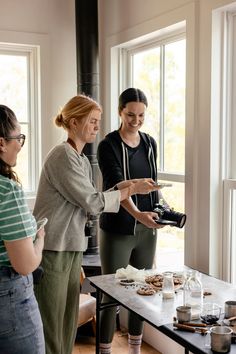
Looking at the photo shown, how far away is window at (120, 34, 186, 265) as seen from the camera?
9.79ft

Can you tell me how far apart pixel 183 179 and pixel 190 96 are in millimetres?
540

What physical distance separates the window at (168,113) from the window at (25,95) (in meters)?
0.82

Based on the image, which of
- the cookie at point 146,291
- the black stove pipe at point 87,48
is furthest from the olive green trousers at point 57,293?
the black stove pipe at point 87,48

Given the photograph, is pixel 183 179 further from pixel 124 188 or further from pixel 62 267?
pixel 62 267

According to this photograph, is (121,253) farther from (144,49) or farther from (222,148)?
(144,49)

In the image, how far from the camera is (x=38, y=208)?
2072 millimetres

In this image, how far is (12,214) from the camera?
4.50 feet

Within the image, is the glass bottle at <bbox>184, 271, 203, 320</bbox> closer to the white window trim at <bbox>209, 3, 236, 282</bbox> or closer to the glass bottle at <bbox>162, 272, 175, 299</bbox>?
the glass bottle at <bbox>162, 272, 175, 299</bbox>

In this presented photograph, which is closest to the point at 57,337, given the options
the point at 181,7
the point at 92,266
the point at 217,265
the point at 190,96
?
the point at 217,265

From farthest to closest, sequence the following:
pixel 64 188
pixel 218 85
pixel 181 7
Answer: pixel 181 7, pixel 218 85, pixel 64 188

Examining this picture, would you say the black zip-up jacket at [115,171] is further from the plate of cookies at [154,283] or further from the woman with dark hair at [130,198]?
the plate of cookies at [154,283]

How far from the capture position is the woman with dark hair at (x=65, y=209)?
202 cm

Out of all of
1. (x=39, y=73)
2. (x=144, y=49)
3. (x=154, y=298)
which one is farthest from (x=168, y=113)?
(x=154, y=298)

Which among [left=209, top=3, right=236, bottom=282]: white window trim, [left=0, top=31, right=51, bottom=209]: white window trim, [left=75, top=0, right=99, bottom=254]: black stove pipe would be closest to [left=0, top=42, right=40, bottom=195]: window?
[left=0, top=31, right=51, bottom=209]: white window trim
